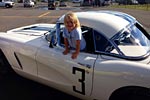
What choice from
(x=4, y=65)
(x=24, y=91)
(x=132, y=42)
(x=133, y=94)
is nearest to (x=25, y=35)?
(x=4, y=65)

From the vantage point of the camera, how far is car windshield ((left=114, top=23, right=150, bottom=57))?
4.20 metres

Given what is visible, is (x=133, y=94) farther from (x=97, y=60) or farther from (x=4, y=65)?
(x=4, y=65)

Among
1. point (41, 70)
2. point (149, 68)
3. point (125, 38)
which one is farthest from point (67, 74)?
point (149, 68)

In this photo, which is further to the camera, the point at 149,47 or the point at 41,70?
the point at 41,70

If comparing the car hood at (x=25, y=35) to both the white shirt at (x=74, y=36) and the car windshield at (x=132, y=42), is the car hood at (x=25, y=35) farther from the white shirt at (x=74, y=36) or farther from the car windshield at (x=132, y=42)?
the car windshield at (x=132, y=42)

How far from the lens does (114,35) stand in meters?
4.27

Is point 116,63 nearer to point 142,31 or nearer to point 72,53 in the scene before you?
point 72,53

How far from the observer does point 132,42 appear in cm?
446

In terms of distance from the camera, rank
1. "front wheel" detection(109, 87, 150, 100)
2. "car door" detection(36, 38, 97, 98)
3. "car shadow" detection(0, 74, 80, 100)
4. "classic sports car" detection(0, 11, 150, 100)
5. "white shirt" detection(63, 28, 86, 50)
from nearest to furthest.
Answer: "front wheel" detection(109, 87, 150, 100), "classic sports car" detection(0, 11, 150, 100), "car door" detection(36, 38, 97, 98), "white shirt" detection(63, 28, 86, 50), "car shadow" detection(0, 74, 80, 100)

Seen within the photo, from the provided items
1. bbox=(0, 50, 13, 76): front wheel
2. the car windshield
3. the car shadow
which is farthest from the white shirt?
bbox=(0, 50, 13, 76): front wheel

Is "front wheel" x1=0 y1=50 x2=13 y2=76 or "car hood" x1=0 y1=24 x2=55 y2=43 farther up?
"car hood" x1=0 y1=24 x2=55 y2=43

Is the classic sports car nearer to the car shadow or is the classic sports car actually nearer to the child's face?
the child's face

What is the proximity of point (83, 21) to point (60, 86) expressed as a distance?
1.08 m

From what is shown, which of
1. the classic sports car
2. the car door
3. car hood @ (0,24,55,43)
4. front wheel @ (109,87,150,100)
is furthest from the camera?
car hood @ (0,24,55,43)
